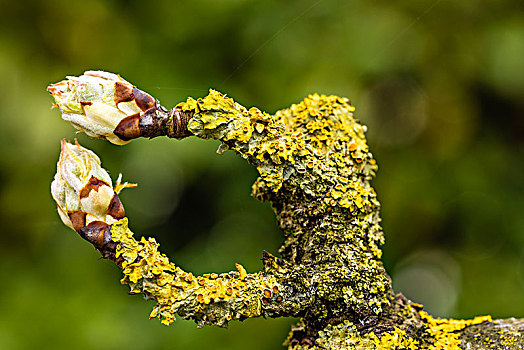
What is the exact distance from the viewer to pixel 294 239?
0.52 metres

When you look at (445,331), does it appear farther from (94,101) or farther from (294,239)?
(94,101)

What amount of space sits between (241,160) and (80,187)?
0.83 m

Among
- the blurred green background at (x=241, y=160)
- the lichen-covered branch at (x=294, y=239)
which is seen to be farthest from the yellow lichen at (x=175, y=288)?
the blurred green background at (x=241, y=160)

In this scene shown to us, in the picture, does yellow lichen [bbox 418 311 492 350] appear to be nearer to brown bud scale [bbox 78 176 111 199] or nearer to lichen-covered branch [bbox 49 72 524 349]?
lichen-covered branch [bbox 49 72 524 349]

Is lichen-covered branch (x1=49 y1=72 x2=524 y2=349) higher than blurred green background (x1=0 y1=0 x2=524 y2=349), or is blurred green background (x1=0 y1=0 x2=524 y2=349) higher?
blurred green background (x1=0 y1=0 x2=524 y2=349)

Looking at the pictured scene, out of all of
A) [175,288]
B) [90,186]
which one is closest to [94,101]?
[90,186]

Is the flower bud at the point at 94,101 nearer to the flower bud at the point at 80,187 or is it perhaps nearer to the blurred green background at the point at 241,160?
the flower bud at the point at 80,187

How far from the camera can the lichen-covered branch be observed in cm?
44

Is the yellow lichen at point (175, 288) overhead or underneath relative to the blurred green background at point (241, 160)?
underneath

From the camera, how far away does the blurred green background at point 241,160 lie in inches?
47.8

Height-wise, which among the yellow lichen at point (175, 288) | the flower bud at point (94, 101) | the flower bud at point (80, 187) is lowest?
the yellow lichen at point (175, 288)

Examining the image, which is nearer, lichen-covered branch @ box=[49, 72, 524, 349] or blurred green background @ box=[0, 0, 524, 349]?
lichen-covered branch @ box=[49, 72, 524, 349]

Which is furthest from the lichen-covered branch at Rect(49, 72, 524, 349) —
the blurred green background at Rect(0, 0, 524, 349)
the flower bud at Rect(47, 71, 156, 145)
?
the blurred green background at Rect(0, 0, 524, 349)

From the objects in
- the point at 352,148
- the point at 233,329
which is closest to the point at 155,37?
the point at 233,329
